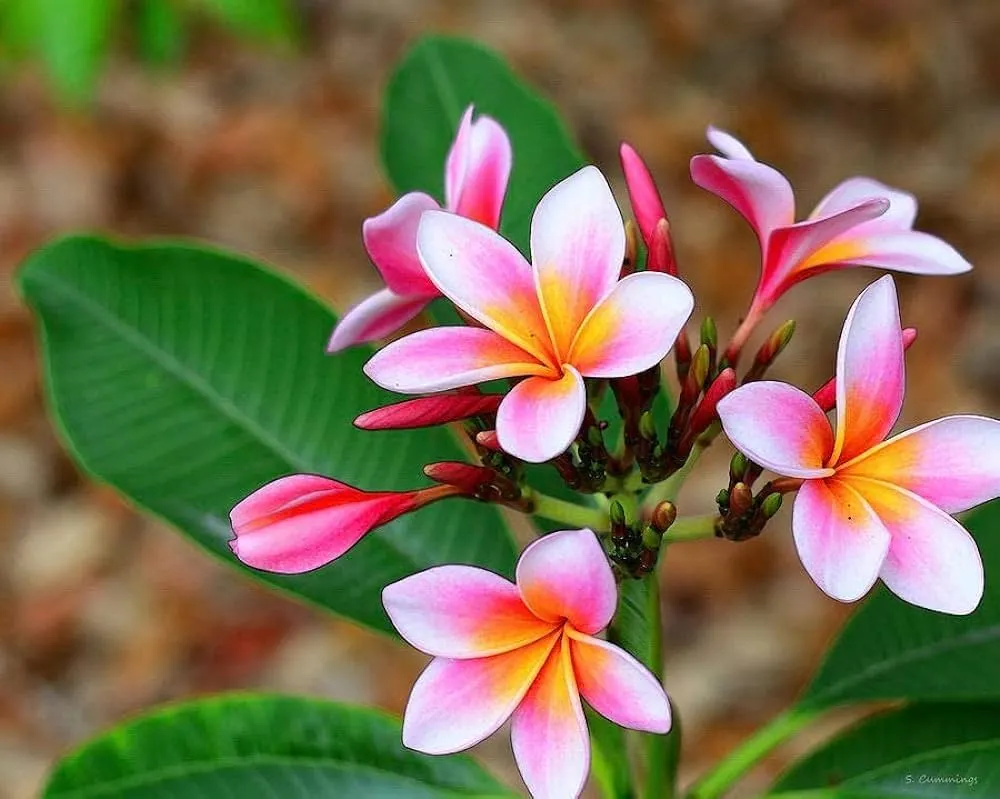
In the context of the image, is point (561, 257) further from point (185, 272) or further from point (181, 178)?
point (181, 178)

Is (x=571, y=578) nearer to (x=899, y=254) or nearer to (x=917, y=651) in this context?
(x=899, y=254)

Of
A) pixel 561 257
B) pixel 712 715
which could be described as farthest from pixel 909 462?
pixel 712 715

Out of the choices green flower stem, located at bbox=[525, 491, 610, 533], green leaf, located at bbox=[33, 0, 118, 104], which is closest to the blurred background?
green leaf, located at bbox=[33, 0, 118, 104]

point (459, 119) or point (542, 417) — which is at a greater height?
point (459, 119)

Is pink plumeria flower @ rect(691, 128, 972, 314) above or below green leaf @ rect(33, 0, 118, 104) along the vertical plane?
below

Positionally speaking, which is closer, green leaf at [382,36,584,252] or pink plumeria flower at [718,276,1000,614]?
pink plumeria flower at [718,276,1000,614]

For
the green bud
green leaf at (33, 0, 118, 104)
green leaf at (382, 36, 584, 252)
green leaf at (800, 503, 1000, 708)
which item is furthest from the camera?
green leaf at (33, 0, 118, 104)

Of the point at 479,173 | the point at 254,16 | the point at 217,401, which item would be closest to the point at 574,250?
the point at 479,173

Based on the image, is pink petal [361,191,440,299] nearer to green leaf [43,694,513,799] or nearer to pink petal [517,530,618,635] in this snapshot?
pink petal [517,530,618,635]
